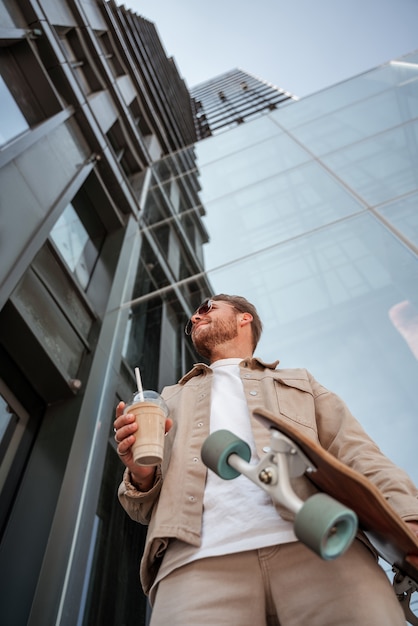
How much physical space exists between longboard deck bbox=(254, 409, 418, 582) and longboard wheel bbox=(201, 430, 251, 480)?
11cm

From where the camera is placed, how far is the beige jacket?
1.35m

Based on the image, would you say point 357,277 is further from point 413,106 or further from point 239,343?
point 413,106

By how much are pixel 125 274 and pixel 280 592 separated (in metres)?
5.54

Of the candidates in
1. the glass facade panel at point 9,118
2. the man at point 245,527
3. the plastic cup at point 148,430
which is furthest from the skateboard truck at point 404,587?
the glass facade panel at point 9,118

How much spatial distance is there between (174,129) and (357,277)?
14715mm

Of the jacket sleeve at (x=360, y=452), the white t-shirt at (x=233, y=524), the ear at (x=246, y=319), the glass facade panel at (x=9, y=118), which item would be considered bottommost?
the jacket sleeve at (x=360, y=452)

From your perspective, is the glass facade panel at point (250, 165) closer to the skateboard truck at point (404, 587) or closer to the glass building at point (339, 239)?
the glass building at point (339, 239)

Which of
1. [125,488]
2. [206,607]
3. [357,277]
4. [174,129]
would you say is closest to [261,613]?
[206,607]

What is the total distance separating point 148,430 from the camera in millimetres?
1438

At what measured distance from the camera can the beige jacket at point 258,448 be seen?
4.42 feet

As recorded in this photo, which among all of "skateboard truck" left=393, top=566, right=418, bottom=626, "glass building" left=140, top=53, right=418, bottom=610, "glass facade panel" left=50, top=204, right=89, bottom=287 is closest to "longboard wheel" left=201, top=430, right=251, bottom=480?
"skateboard truck" left=393, top=566, right=418, bottom=626

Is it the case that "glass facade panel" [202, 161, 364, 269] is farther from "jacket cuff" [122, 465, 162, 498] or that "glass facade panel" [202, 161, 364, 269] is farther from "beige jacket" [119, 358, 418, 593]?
"jacket cuff" [122, 465, 162, 498]

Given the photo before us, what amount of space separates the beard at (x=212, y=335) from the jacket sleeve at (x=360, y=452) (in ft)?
1.69

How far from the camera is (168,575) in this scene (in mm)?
1347
